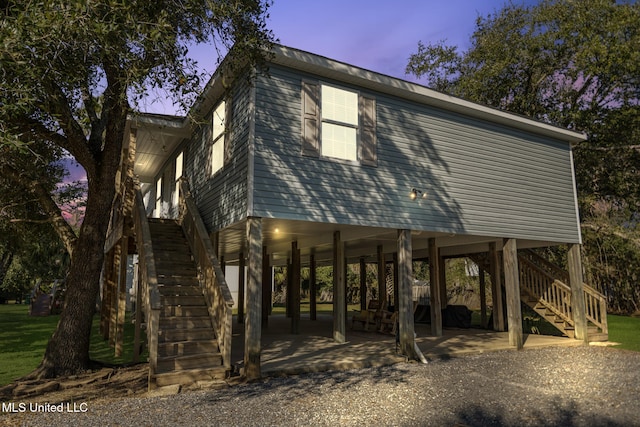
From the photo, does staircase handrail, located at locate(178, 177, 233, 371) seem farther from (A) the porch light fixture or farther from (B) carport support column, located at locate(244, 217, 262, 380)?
(A) the porch light fixture

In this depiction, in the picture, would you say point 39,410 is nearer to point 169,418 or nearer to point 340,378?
point 169,418

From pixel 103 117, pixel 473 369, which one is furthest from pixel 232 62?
pixel 473 369

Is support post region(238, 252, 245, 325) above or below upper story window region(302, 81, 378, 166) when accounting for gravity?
below

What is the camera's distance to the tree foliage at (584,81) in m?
18.5

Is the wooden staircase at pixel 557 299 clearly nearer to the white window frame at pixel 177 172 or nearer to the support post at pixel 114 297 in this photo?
the white window frame at pixel 177 172

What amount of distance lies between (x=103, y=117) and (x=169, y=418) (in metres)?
6.74

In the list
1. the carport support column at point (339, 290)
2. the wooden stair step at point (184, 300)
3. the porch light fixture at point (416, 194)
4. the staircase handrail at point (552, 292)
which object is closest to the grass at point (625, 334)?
the staircase handrail at point (552, 292)

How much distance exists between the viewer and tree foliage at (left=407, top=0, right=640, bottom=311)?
18.5 m

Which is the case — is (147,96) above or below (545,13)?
below

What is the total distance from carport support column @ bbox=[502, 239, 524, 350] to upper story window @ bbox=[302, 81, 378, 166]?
15.9 ft

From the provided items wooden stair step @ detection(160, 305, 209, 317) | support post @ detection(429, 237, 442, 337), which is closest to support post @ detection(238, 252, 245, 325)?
support post @ detection(429, 237, 442, 337)

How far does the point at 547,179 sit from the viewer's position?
13.1m

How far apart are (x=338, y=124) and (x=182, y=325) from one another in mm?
5242

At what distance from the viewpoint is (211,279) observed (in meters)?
8.97
